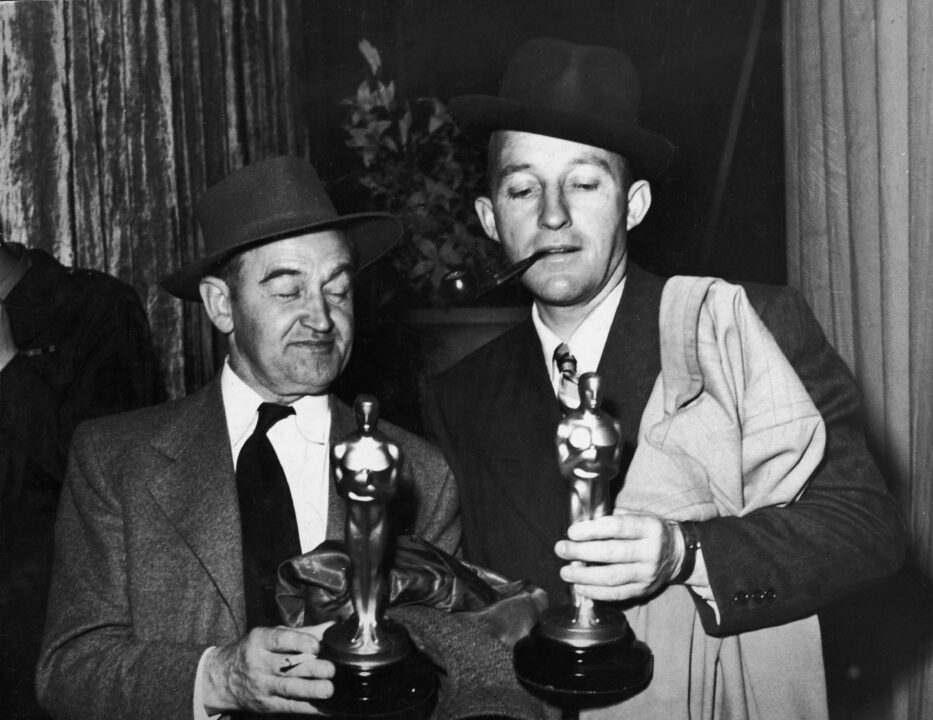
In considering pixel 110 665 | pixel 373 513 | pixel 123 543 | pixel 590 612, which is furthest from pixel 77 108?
pixel 590 612

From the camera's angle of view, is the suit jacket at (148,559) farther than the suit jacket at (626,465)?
Yes

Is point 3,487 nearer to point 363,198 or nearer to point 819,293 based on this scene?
point 363,198

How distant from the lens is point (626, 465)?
1537mm

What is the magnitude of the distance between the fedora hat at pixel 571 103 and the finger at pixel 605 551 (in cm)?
70

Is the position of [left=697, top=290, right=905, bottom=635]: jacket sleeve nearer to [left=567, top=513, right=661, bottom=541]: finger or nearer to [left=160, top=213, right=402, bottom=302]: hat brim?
[left=567, top=513, right=661, bottom=541]: finger

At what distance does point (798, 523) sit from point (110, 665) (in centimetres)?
106

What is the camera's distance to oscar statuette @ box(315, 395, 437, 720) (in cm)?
108

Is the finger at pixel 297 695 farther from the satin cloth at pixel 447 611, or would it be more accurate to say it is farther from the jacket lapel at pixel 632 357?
the jacket lapel at pixel 632 357

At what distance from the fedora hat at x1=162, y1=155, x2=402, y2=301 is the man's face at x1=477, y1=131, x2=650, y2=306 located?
0.27 meters

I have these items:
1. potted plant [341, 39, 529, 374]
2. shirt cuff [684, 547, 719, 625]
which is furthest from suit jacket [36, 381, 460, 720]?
potted plant [341, 39, 529, 374]

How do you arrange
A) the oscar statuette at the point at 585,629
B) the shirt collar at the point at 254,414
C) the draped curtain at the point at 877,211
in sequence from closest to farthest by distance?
the oscar statuette at the point at 585,629, the shirt collar at the point at 254,414, the draped curtain at the point at 877,211

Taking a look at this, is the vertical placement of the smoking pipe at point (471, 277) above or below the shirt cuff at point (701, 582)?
above

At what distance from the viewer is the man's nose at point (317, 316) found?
5.00 feet

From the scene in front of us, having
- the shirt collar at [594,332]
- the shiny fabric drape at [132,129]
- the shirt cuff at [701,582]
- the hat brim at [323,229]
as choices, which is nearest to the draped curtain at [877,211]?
the shirt collar at [594,332]
